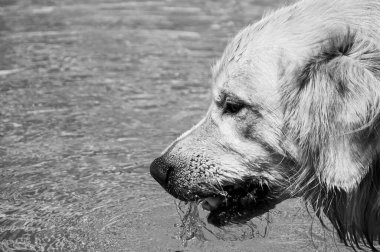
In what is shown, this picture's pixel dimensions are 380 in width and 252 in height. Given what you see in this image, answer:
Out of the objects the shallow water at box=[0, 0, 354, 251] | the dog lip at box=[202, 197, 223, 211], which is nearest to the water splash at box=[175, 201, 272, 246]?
the shallow water at box=[0, 0, 354, 251]

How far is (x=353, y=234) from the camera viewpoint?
5012 mm

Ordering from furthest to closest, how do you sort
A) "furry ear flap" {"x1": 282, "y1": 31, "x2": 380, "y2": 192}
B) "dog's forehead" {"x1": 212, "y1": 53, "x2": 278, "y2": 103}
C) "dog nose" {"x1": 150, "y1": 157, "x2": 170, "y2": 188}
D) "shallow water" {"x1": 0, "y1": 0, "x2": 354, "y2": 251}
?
"shallow water" {"x1": 0, "y1": 0, "x2": 354, "y2": 251} → "dog nose" {"x1": 150, "y1": 157, "x2": 170, "y2": 188} → "dog's forehead" {"x1": 212, "y1": 53, "x2": 278, "y2": 103} → "furry ear flap" {"x1": 282, "y1": 31, "x2": 380, "y2": 192}

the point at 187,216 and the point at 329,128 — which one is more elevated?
the point at 329,128

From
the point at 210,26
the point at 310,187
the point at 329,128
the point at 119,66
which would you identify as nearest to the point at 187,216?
the point at 310,187

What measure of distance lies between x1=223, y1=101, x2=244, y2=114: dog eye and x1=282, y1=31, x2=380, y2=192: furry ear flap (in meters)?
0.33

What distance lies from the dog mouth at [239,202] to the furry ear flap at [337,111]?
362mm

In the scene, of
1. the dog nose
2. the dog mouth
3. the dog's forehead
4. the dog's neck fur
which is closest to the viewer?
the dog's neck fur

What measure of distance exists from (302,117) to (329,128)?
0.23 meters

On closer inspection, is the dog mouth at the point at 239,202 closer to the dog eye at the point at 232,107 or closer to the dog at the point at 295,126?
the dog at the point at 295,126

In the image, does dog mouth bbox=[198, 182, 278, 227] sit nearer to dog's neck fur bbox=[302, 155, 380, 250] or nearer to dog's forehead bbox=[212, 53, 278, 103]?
dog's neck fur bbox=[302, 155, 380, 250]

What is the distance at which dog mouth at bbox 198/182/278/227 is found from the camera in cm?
512

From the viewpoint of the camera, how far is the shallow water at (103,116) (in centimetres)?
605

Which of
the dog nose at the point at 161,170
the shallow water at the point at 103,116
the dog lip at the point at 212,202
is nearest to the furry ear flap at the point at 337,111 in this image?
the dog lip at the point at 212,202

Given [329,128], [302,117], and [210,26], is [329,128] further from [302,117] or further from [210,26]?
[210,26]
